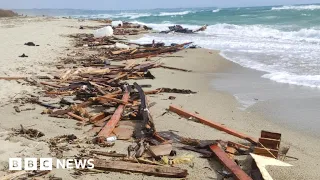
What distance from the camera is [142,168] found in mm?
4039

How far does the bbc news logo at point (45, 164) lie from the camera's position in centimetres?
395

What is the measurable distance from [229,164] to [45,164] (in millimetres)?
2303

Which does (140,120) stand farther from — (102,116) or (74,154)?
(74,154)

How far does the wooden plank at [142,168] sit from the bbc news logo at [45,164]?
15 cm

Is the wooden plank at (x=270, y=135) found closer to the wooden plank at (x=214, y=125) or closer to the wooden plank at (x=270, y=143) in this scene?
the wooden plank at (x=270, y=143)

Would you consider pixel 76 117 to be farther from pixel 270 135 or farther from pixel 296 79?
pixel 296 79

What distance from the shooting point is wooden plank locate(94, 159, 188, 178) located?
395 cm

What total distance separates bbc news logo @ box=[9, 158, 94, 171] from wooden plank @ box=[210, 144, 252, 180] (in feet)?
5.43

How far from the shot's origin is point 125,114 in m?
6.09

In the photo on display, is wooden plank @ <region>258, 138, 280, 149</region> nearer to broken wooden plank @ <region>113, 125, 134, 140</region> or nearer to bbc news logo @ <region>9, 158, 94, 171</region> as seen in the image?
broken wooden plank @ <region>113, 125, 134, 140</region>

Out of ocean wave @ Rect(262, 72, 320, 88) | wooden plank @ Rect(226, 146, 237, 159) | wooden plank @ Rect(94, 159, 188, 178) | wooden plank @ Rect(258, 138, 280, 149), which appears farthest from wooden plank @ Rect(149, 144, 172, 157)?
ocean wave @ Rect(262, 72, 320, 88)

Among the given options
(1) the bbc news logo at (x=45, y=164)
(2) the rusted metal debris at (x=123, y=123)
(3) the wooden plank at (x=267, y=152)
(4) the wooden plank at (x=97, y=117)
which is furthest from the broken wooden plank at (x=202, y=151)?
(4) the wooden plank at (x=97, y=117)

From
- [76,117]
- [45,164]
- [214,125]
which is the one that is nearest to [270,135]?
[214,125]

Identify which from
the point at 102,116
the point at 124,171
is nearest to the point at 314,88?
the point at 102,116
